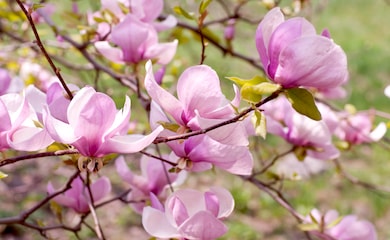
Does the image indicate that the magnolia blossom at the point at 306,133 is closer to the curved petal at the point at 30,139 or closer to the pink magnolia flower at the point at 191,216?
the pink magnolia flower at the point at 191,216

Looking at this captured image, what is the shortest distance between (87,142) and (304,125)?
47 centimetres

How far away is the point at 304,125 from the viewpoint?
35.9 inches

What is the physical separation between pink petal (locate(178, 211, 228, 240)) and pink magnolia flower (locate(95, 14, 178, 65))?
1.05ft

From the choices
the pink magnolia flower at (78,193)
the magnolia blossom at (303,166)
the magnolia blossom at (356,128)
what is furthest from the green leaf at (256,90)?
the magnolia blossom at (303,166)

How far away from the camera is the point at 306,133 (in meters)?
0.91

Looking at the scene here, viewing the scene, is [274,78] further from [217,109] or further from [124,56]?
[124,56]

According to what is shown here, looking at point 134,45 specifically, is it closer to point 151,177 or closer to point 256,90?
point 151,177

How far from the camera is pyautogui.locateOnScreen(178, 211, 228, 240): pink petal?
0.59m

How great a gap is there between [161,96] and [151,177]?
0.27 meters

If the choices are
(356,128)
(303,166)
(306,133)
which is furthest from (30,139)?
(303,166)

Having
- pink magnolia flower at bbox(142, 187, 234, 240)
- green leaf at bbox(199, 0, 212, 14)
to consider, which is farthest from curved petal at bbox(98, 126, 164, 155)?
green leaf at bbox(199, 0, 212, 14)

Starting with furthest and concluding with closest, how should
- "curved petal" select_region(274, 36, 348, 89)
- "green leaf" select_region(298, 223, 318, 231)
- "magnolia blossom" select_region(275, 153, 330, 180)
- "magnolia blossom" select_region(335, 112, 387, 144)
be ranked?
"magnolia blossom" select_region(275, 153, 330, 180), "magnolia blossom" select_region(335, 112, 387, 144), "green leaf" select_region(298, 223, 318, 231), "curved petal" select_region(274, 36, 348, 89)

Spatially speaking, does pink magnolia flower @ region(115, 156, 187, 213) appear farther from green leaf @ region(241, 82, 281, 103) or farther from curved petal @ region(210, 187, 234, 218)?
green leaf @ region(241, 82, 281, 103)

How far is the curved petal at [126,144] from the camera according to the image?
519 mm
